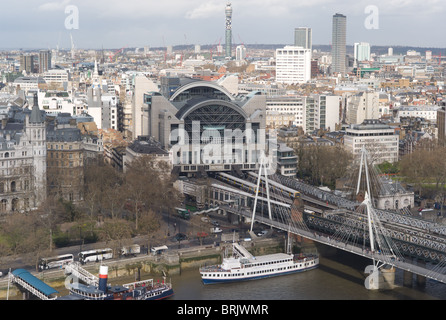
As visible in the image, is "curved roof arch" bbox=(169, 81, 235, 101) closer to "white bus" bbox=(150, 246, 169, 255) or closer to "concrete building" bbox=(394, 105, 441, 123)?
"white bus" bbox=(150, 246, 169, 255)

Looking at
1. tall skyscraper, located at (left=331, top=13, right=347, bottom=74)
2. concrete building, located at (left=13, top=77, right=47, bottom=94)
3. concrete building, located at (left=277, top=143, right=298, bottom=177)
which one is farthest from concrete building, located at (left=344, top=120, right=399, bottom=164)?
tall skyscraper, located at (left=331, top=13, right=347, bottom=74)

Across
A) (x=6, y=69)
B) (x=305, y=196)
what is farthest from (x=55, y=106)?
(x=6, y=69)

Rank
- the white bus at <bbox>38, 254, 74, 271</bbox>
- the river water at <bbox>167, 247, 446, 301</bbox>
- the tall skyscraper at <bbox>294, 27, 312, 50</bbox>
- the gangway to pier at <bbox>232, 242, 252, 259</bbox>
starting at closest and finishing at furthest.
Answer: the river water at <bbox>167, 247, 446, 301</bbox>, the white bus at <bbox>38, 254, 74, 271</bbox>, the gangway to pier at <bbox>232, 242, 252, 259</bbox>, the tall skyscraper at <bbox>294, 27, 312, 50</bbox>

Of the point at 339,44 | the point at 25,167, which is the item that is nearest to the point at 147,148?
the point at 25,167

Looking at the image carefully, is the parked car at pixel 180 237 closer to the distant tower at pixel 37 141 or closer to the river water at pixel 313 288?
the river water at pixel 313 288
